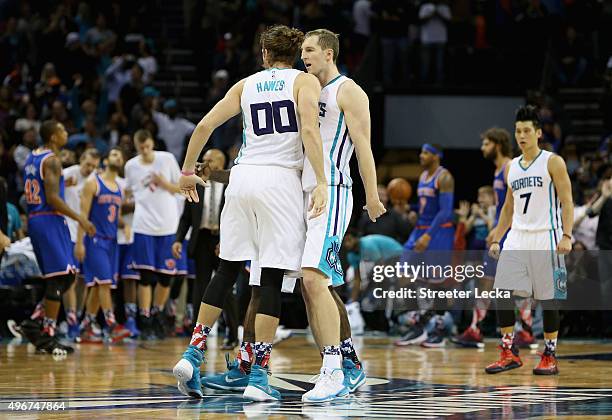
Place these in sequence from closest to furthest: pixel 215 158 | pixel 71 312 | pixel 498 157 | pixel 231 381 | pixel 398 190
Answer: pixel 231 381, pixel 215 158, pixel 498 157, pixel 71 312, pixel 398 190

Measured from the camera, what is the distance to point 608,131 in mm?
16984

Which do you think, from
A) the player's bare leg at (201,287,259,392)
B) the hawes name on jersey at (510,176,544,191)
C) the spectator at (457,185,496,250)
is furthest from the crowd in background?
the player's bare leg at (201,287,259,392)

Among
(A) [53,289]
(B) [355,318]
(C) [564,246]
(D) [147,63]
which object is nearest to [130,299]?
(A) [53,289]

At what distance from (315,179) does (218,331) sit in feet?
24.0

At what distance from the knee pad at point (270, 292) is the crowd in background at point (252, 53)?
31.9 feet

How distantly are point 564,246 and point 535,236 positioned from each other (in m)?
0.36

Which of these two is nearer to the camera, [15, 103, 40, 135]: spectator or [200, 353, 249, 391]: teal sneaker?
[200, 353, 249, 391]: teal sneaker

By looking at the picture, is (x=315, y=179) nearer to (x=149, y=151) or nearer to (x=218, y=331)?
(x=149, y=151)

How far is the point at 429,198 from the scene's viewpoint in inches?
468

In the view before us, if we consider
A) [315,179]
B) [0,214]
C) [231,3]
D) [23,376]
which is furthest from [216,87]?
[315,179]

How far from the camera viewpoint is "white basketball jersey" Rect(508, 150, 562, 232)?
347 inches

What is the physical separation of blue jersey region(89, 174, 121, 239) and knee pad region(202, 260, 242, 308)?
212 inches

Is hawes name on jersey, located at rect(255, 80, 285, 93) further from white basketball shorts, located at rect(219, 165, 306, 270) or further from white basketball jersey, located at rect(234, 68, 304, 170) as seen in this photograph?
white basketball shorts, located at rect(219, 165, 306, 270)

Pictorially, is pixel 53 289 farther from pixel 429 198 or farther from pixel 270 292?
pixel 270 292
